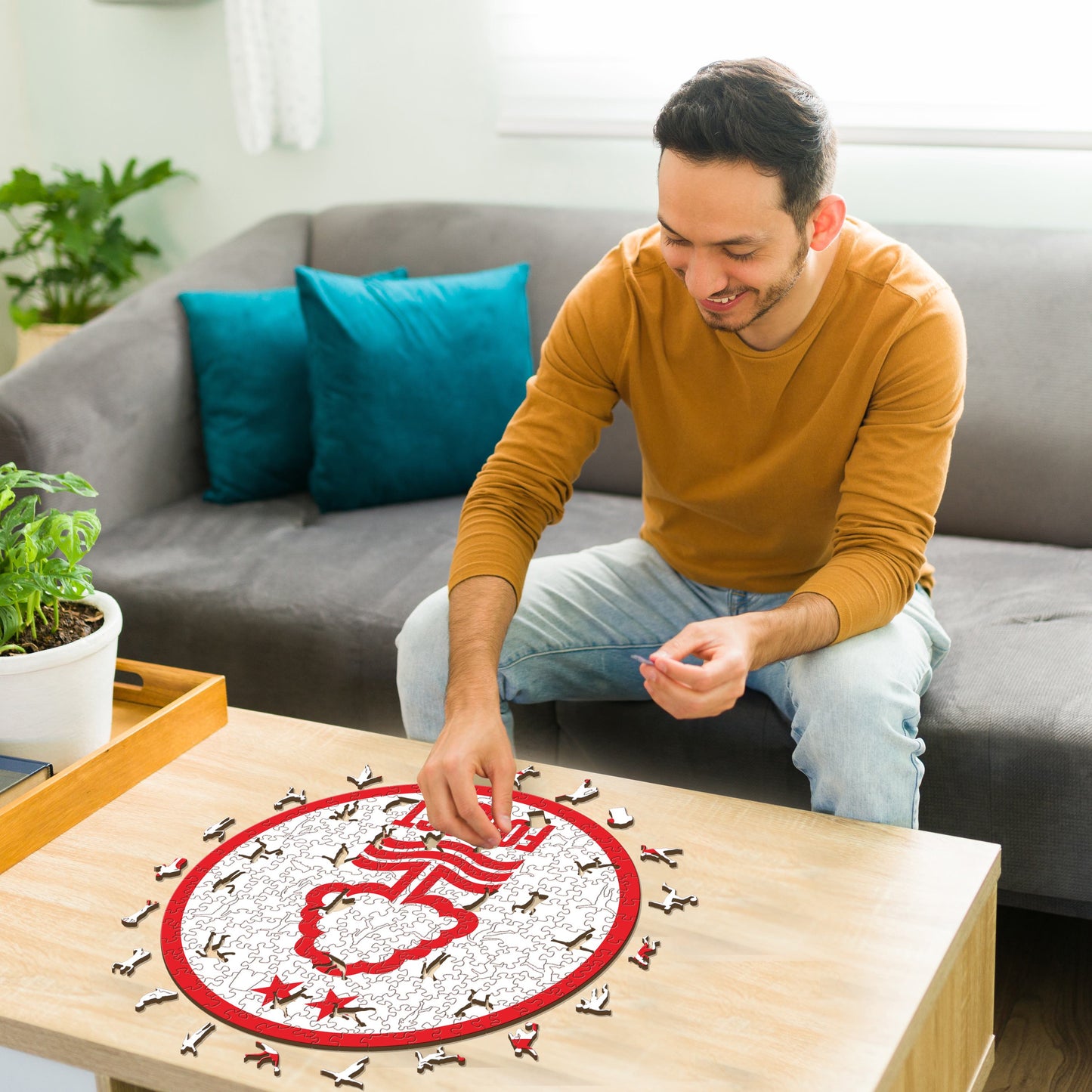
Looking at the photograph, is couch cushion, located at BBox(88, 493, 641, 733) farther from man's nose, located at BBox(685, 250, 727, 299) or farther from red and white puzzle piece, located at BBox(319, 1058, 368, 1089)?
red and white puzzle piece, located at BBox(319, 1058, 368, 1089)

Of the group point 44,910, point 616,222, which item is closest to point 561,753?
point 44,910

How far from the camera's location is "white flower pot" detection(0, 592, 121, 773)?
4.30 feet

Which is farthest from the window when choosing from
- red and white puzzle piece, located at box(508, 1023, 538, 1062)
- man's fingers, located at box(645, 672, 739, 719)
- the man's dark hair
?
red and white puzzle piece, located at box(508, 1023, 538, 1062)

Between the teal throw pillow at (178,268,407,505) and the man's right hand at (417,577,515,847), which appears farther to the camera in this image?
the teal throw pillow at (178,268,407,505)

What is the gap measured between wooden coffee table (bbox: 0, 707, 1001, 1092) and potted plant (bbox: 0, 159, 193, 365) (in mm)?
1841

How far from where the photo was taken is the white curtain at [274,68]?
269 centimetres

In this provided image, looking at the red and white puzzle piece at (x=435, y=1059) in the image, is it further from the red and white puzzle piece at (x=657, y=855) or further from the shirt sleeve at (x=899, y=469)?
the shirt sleeve at (x=899, y=469)

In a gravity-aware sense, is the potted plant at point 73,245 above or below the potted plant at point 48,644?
above

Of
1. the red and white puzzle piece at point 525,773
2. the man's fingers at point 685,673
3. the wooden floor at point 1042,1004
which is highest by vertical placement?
the man's fingers at point 685,673

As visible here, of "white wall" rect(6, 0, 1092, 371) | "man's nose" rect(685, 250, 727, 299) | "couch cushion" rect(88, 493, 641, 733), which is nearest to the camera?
"man's nose" rect(685, 250, 727, 299)

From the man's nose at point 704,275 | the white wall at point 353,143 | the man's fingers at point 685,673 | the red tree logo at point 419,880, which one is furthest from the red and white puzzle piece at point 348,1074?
the white wall at point 353,143

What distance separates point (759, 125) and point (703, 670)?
1.83 feet

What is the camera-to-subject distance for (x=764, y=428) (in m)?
1.55

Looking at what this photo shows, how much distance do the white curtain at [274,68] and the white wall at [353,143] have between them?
73mm
